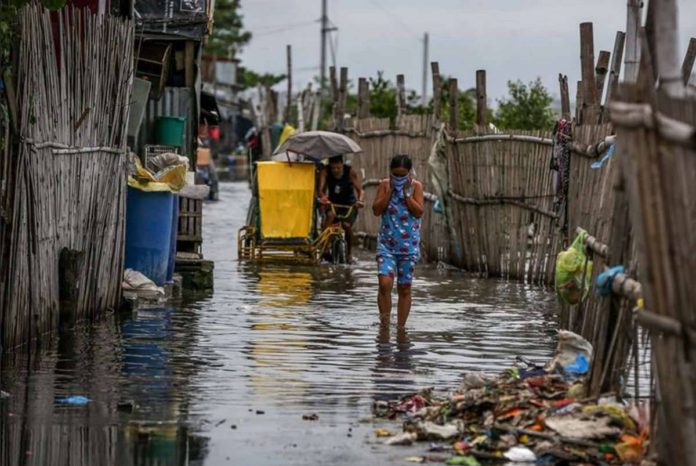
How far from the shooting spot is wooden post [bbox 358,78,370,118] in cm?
3009

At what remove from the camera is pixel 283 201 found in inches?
894

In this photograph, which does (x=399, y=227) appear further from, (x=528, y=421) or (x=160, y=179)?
(x=528, y=421)

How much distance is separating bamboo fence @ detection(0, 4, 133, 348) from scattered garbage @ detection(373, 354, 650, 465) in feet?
10.9

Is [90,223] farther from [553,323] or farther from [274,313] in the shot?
[553,323]

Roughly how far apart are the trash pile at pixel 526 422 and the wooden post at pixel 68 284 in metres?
4.08

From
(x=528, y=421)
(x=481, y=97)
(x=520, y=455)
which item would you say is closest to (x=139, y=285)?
(x=481, y=97)

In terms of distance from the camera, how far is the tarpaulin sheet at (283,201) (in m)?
22.7

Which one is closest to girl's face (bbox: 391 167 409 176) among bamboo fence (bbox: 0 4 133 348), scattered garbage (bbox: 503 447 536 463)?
bamboo fence (bbox: 0 4 133 348)

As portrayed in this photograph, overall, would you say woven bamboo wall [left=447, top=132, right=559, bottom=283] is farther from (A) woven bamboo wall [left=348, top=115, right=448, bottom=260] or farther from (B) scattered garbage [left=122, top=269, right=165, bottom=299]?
(B) scattered garbage [left=122, top=269, right=165, bottom=299]

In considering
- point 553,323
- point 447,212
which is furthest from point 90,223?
point 447,212

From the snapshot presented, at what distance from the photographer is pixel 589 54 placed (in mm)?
14336

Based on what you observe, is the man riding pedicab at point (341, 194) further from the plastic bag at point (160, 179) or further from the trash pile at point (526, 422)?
the trash pile at point (526, 422)

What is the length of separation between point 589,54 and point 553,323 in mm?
2564

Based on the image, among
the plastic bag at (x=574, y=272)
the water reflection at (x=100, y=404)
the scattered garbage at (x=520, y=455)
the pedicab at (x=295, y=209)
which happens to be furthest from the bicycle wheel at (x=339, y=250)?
the scattered garbage at (x=520, y=455)
